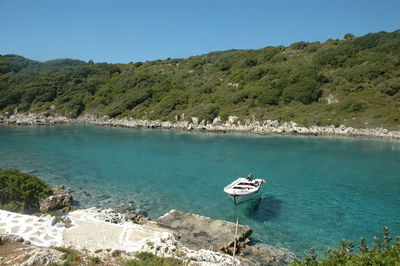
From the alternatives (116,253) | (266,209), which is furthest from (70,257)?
(266,209)

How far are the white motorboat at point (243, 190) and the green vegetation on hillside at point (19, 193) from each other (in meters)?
11.7

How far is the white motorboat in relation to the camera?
17031 mm

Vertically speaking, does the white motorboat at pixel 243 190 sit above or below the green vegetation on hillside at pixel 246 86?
below

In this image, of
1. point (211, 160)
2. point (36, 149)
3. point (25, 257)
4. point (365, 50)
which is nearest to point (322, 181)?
point (211, 160)

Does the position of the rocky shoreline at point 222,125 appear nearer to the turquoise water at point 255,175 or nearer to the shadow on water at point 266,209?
the turquoise water at point 255,175

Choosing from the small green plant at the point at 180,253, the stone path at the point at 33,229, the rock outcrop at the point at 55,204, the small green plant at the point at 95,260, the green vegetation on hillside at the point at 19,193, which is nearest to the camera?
the small green plant at the point at 95,260

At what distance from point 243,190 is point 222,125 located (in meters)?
43.1

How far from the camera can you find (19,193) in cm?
1453

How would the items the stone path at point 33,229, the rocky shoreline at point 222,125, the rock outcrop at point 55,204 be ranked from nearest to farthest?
1. the stone path at point 33,229
2. the rock outcrop at point 55,204
3. the rocky shoreline at point 222,125

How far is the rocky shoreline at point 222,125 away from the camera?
161ft

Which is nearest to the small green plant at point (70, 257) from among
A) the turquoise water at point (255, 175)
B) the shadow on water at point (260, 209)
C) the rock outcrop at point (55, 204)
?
the rock outcrop at point (55, 204)

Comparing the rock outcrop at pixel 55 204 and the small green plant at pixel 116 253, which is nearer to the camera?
the small green plant at pixel 116 253

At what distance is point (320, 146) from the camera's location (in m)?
40.7

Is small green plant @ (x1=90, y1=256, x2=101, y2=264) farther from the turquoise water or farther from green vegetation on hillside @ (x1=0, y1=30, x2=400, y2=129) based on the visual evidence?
green vegetation on hillside @ (x1=0, y1=30, x2=400, y2=129)
